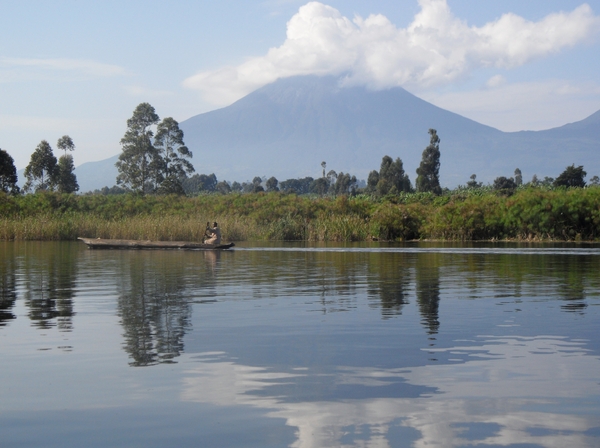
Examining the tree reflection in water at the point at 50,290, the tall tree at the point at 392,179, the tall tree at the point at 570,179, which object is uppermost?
the tall tree at the point at 392,179

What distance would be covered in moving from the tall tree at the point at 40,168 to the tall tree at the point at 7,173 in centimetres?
766

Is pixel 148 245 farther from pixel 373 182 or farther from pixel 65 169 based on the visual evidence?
pixel 373 182

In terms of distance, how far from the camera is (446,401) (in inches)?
282

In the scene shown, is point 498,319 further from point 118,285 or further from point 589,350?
point 118,285

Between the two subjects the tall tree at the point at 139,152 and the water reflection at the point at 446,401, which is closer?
the water reflection at the point at 446,401

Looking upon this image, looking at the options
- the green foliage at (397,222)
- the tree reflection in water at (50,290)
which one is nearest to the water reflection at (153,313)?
the tree reflection in water at (50,290)

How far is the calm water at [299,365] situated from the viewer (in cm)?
638

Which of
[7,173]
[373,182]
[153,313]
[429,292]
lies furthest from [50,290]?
[373,182]

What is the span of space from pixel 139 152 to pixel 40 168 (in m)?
11.2

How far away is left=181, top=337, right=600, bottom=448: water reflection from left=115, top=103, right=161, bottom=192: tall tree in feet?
276

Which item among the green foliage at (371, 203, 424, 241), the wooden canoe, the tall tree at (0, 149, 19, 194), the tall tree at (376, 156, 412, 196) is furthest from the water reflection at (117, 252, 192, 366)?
the tall tree at (376, 156, 412, 196)

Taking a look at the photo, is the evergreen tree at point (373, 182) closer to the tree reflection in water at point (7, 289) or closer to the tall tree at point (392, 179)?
the tall tree at point (392, 179)

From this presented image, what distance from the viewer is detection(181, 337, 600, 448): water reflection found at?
6.20m

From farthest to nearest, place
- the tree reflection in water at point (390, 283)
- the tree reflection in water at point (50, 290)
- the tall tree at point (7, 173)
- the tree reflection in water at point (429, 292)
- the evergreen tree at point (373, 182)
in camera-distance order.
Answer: the evergreen tree at point (373, 182)
the tall tree at point (7, 173)
the tree reflection in water at point (390, 283)
the tree reflection in water at point (50, 290)
the tree reflection in water at point (429, 292)
